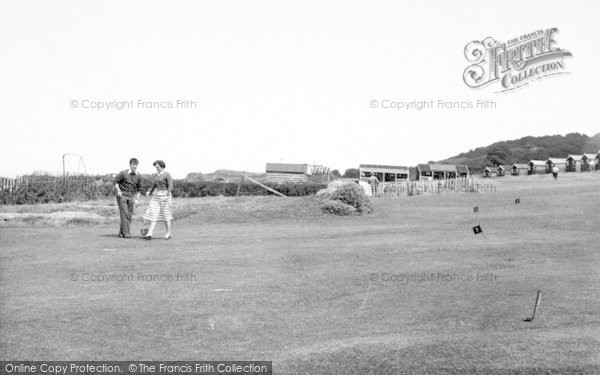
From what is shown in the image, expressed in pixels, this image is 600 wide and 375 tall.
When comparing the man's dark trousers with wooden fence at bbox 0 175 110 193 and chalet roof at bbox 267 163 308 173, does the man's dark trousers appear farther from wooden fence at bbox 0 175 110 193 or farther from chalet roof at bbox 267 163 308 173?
chalet roof at bbox 267 163 308 173

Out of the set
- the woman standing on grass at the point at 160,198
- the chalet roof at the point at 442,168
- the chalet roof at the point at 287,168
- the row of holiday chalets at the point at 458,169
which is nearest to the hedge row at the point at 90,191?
the chalet roof at the point at 287,168

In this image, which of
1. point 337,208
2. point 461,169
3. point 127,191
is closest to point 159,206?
point 127,191

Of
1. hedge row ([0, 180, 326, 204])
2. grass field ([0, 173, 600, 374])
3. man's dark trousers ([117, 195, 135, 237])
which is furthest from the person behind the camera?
hedge row ([0, 180, 326, 204])

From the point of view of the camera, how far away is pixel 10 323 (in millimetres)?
9477

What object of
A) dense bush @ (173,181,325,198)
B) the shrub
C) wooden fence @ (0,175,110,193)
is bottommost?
the shrub

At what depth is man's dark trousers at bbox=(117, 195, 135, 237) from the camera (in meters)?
20.0

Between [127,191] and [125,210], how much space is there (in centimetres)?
67

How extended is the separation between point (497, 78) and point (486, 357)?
1819cm

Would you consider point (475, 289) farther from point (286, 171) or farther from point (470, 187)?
point (286, 171)

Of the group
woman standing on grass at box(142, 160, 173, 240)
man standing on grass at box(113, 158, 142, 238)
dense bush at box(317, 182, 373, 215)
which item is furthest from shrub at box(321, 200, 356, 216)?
woman standing on grass at box(142, 160, 173, 240)

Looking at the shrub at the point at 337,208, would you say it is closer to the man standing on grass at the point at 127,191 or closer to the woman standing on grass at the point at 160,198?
the man standing on grass at the point at 127,191

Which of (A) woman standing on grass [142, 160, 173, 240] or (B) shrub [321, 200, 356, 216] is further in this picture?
(B) shrub [321, 200, 356, 216]

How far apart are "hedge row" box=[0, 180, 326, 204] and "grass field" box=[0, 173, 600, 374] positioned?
2537 cm

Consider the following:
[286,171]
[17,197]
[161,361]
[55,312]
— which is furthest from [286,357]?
[286,171]
